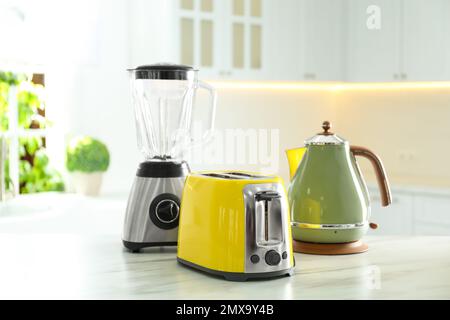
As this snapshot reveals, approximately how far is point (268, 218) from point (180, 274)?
212 mm

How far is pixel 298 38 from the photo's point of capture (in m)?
4.39

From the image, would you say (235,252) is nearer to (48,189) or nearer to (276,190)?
(276,190)

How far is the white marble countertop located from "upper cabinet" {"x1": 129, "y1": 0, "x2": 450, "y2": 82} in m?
2.30

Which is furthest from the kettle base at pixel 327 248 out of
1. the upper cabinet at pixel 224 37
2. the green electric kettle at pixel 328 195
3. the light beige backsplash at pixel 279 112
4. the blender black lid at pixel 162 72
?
the light beige backsplash at pixel 279 112

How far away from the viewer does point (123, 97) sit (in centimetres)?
378

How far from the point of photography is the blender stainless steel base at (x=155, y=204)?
4.83 feet

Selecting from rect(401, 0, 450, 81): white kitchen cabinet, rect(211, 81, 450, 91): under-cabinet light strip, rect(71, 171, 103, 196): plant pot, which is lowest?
rect(71, 171, 103, 196): plant pot

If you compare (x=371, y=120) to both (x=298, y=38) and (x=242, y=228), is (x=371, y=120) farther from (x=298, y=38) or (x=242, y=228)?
(x=242, y=228)

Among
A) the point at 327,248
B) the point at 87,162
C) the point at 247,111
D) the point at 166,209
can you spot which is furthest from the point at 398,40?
Result: the point at 166,209

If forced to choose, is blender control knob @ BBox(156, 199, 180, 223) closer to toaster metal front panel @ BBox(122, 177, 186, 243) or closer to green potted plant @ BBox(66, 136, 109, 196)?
toaster metal front panel @ BBox(122, 177, 186, 243)

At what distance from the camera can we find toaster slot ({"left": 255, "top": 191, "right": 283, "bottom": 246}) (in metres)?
1.23

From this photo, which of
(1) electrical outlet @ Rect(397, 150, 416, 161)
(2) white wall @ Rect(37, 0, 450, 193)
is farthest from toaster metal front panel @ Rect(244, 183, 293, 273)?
(1) electrical outlet @ Rect(397, 150, 416, 161)

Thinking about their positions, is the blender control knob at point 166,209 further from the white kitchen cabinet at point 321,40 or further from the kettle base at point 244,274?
the white kitchen cabinet at point 321,40

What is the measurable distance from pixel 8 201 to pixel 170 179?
2.01 metres
